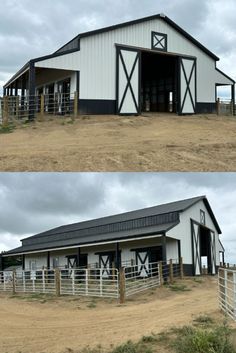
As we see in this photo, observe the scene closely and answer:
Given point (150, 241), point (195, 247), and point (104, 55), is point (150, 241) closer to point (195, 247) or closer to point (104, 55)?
point (195, 247)

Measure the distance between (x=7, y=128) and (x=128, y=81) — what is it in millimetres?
7388

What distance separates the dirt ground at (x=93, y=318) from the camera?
9.34m

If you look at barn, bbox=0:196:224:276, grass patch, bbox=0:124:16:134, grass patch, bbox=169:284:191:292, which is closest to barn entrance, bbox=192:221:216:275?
barn, bbox=0:196:224:276

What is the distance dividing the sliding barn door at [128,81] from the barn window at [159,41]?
4.93ft

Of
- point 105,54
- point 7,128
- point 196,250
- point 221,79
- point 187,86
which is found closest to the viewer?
point 7,128

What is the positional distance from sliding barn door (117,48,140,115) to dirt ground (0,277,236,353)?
34.5 feet

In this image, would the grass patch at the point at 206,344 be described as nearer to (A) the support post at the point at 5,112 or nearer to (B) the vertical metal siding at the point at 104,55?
(A) the support post at the point at 5,112

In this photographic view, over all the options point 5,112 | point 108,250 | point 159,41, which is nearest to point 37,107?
point 5,112

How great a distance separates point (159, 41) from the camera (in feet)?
86.5

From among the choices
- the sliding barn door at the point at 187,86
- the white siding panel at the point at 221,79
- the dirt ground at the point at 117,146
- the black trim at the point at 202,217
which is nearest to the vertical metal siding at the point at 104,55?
the dirt ground at the point at 117,146

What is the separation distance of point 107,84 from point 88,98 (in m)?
1.29

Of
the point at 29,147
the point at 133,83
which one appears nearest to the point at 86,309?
the point at 29,147

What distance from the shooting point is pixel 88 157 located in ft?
49.5

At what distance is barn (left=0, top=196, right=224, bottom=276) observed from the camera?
23.0 m
